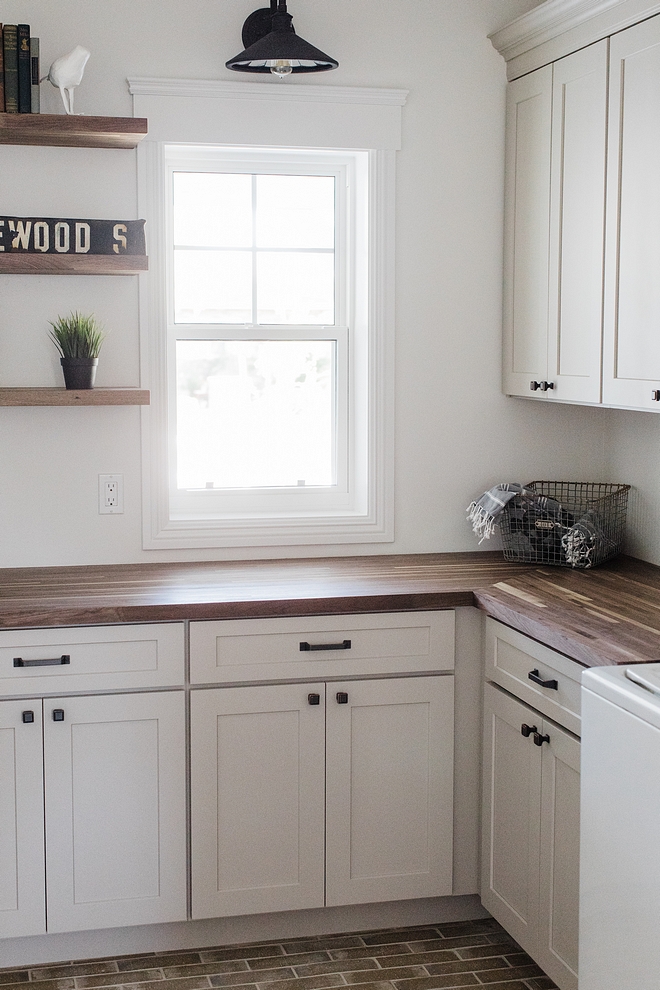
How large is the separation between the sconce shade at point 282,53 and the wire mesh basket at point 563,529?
131 cm

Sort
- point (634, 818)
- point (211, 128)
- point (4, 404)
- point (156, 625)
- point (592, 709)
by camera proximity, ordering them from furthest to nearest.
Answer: point (211, 128)
point (4, 404)
point (156, 625)
point (592, 709)
point (634, 818)

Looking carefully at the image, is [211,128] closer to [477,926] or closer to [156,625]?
[156,625]

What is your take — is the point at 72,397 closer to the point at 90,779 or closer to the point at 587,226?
the point at 90,779

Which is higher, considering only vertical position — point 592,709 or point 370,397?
point 370,397

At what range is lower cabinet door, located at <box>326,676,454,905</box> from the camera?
2.63 m

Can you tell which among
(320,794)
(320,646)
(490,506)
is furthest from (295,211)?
(320,794)

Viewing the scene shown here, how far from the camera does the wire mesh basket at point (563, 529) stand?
289 centimetres

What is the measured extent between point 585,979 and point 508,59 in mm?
2473

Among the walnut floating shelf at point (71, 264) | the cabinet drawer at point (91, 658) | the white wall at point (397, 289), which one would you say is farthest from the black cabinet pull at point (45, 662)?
the walnut floating shelf at point (71, 264)

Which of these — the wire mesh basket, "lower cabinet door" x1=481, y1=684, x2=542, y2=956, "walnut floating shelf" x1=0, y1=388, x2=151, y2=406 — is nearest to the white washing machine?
"lower cabinet door" x1=481, y1=684, x2=542, y2=956

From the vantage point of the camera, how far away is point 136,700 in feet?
8.27

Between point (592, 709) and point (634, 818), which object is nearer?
point (634, 818)

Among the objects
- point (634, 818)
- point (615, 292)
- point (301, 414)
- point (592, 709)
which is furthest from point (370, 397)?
point (634, 818)

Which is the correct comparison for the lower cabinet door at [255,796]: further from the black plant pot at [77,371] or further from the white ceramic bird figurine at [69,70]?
the white ceramic bird figurine at [69,70]
